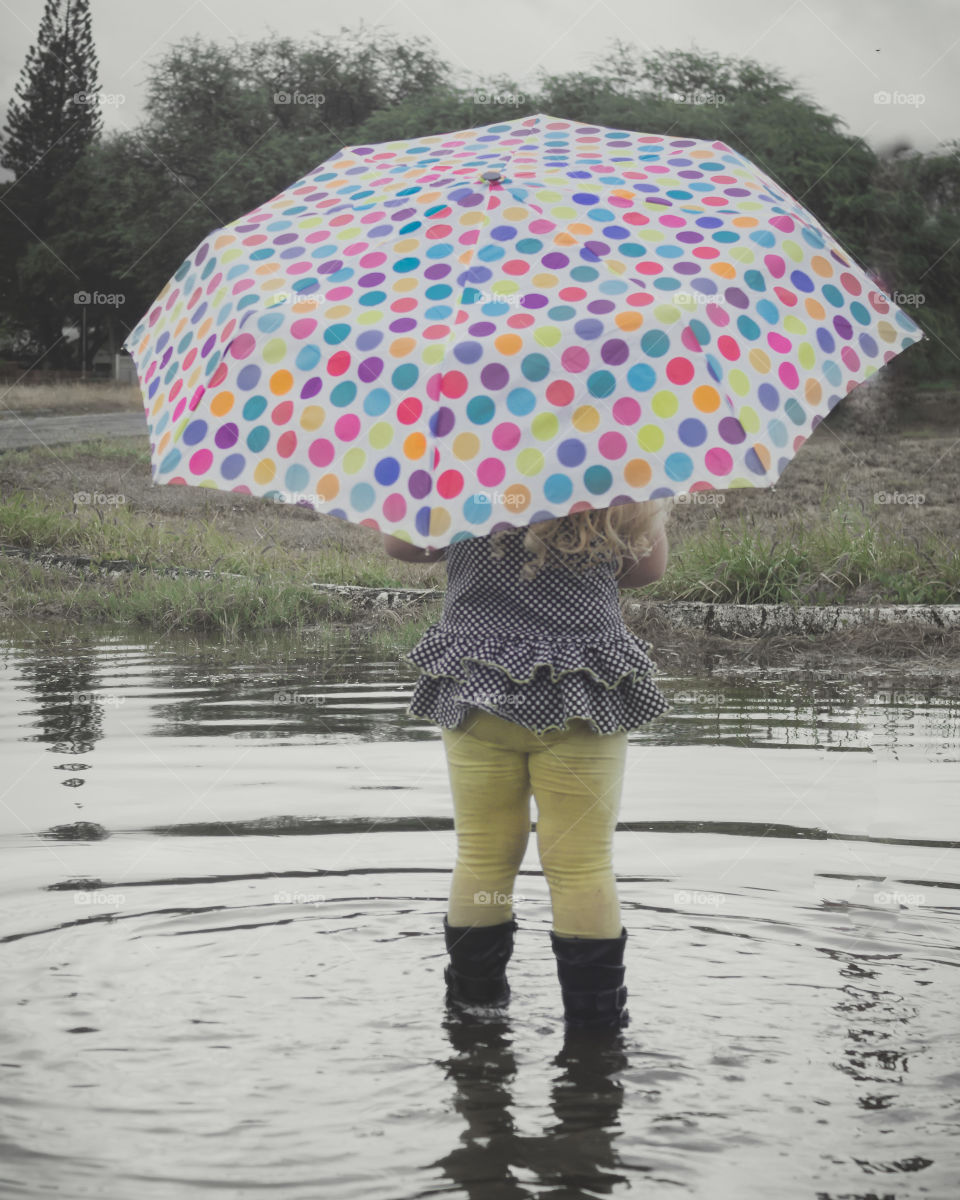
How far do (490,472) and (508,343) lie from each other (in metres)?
0.24

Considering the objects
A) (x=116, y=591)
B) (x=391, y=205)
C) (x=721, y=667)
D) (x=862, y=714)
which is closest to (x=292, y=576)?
(x=116, y=591)

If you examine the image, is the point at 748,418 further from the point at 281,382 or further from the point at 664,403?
the point at 281,382

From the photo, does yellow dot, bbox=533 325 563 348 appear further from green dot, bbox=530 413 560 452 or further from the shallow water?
the shallow water

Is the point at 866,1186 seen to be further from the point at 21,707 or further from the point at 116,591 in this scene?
the point at 116,591

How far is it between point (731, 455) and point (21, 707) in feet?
16.7

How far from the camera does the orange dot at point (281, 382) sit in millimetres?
2793

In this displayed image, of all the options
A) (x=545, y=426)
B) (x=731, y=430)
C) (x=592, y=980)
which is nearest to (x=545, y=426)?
(x=545, y=426)

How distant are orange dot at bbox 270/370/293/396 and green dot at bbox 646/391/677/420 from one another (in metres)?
0.66

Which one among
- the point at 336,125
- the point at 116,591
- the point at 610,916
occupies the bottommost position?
the point at 610,916

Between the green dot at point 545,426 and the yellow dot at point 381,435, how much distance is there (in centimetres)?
25

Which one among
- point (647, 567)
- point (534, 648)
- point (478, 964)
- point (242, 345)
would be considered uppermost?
point (242, 345)

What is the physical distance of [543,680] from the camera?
2891 mm

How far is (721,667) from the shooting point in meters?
8.12

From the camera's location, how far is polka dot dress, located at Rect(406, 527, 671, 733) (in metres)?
2.88
